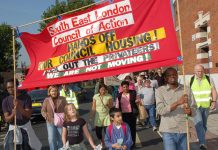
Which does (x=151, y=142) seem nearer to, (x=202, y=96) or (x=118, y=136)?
(x=202, y=96)

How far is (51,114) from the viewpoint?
7.88 meters

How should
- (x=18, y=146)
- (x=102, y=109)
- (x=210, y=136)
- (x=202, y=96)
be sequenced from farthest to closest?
(x=210, y=136) < (x=102, y=109) < (x=202, y=96) < (x=18, y=146)

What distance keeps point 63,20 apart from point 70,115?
4.67 ft

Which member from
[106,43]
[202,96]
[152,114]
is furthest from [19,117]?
[152,114]

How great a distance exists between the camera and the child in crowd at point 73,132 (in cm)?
598

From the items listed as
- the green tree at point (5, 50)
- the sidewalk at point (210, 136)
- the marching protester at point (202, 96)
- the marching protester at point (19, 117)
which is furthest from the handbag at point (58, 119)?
the green tree at point (5, 50)

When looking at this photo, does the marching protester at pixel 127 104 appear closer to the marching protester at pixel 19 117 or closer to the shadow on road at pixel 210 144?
the shadow on road at pixel 210 144

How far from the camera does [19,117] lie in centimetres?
620

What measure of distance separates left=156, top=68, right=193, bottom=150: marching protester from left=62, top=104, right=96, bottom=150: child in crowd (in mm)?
1260

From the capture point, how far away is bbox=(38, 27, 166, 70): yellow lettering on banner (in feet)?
18.2

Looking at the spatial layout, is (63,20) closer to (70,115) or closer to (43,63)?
(43,63)

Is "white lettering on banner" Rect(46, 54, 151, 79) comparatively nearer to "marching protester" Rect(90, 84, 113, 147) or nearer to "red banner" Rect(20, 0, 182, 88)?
"red banner" Rect(20, 0, 182, 88)

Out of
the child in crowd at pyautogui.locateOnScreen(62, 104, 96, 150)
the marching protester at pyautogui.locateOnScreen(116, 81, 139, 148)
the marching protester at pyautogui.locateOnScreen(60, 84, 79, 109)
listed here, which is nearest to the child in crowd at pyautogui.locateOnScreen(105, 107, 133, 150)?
the child in crowd at pyautogui.locateOnScreen(62, 104, 96, 150)

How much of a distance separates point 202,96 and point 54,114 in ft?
10.4
